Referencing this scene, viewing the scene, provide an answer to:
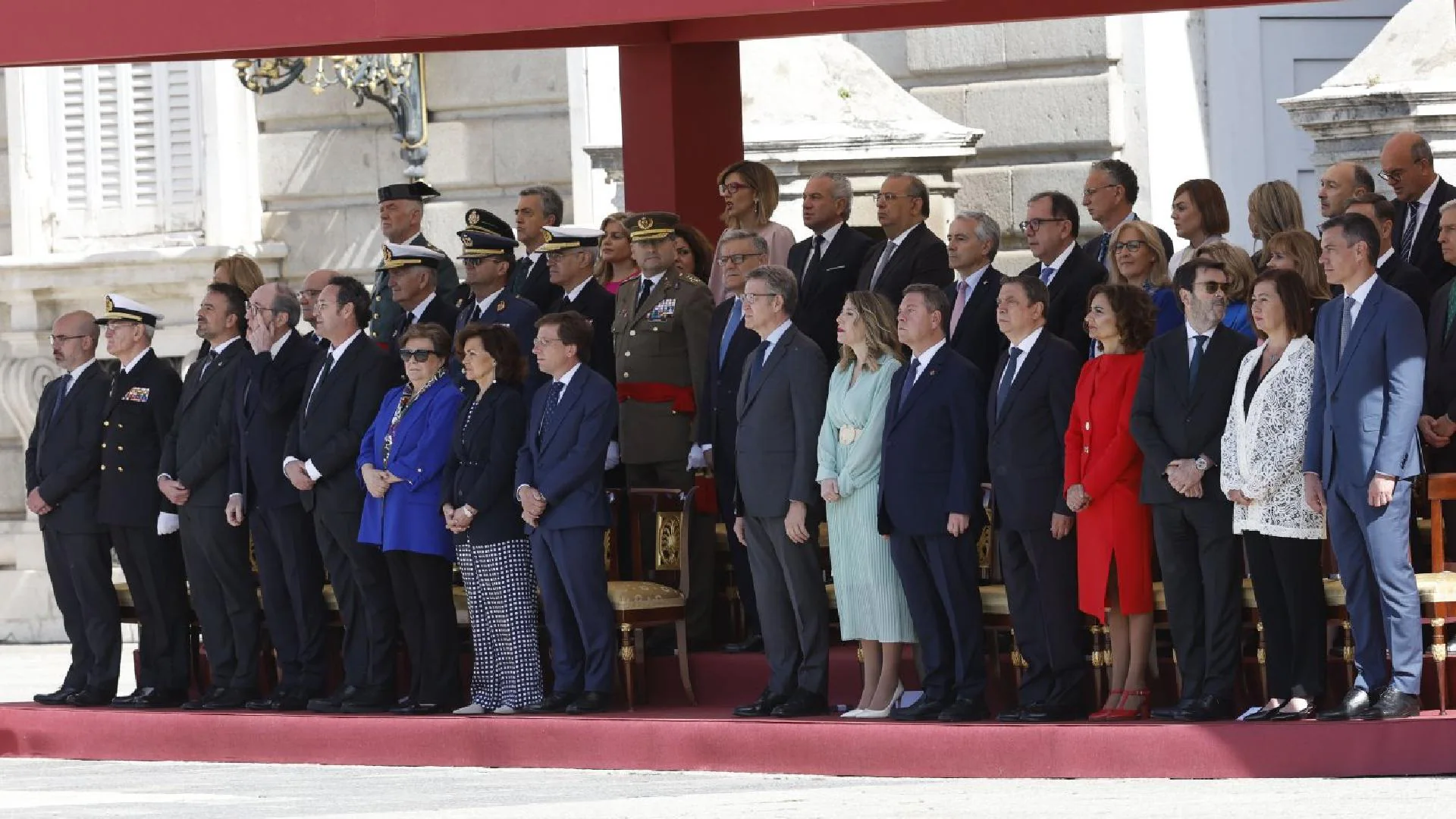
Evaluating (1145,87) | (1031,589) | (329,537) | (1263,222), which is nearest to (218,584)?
(329,537)

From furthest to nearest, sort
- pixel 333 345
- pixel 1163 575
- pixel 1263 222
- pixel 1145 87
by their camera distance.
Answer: pixel 1145 87 → pixel 333 345 → pixel 1263 222 → pixel 1163 575

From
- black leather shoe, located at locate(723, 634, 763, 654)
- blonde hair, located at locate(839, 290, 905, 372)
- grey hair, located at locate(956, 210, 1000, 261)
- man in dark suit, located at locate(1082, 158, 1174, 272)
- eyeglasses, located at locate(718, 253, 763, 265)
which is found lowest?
black leather shoe, located at locate(723, 634, 763, 654)

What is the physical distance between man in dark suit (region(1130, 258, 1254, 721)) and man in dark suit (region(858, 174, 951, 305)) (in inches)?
60.9

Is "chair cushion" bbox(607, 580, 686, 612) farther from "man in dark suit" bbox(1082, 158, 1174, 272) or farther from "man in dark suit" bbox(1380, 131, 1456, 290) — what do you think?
"man in dark suit" bbox(1380, 131, 1456, 290)

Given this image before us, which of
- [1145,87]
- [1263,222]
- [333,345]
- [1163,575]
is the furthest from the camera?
[1145,87]

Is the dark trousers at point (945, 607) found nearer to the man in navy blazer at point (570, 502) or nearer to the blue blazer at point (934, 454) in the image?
the blue blazer at point (934, 454)

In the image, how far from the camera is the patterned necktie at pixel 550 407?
11484 mm

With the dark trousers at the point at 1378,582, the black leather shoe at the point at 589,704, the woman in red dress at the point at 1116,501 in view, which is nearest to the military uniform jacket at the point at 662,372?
the black leather shoe at the point at 589,704

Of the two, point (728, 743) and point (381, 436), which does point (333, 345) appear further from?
point (728, 743)

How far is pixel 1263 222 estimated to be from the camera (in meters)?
11.4

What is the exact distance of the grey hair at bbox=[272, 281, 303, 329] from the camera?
40.7ft

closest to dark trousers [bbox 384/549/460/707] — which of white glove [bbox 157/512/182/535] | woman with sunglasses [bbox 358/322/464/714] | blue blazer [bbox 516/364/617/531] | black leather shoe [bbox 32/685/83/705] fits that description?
woman with sunglasses [bbox 358/322/464/714]

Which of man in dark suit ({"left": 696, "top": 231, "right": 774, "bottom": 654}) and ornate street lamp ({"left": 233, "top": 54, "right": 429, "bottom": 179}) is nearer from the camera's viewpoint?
man in dark suit ({"left": 696, "top": 231, "right": 774, "bottom": 654})

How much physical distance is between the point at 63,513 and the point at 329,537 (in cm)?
148
